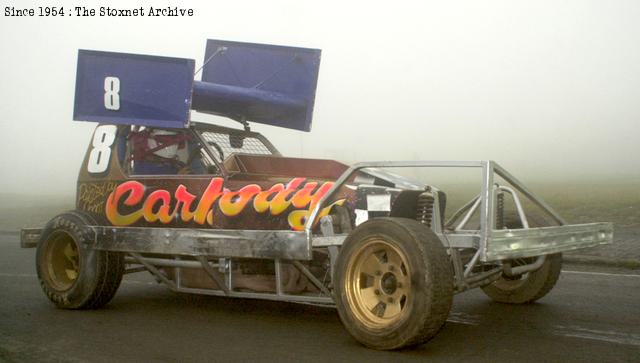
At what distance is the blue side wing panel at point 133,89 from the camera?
6.05m

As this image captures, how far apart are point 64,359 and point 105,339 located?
2.05 ft

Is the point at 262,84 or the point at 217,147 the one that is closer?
the point at 217,147

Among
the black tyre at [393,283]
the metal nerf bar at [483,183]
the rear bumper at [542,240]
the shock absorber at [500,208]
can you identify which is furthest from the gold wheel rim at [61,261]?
Answer: the rear bumper at [542,240]

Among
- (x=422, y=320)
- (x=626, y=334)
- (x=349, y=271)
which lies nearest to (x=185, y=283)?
(x=349, y=271)

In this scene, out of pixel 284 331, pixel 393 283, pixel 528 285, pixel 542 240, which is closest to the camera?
pixel 393 283

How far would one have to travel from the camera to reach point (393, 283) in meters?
4.43

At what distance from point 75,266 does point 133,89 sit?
1858 mm

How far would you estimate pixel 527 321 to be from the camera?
17.9 ft

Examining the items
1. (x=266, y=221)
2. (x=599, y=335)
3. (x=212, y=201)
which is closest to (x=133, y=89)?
(x=212, y=201)

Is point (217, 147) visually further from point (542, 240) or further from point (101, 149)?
point (542, 240)

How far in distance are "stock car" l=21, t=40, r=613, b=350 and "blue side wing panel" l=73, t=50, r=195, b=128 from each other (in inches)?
0.5

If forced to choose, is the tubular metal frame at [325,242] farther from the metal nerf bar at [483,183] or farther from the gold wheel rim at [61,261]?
the gold wheel rim at [61,261]

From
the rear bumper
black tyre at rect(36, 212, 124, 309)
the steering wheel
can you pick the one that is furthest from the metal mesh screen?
the rear bumper

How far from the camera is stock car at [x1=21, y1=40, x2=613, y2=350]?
14.5 feet
